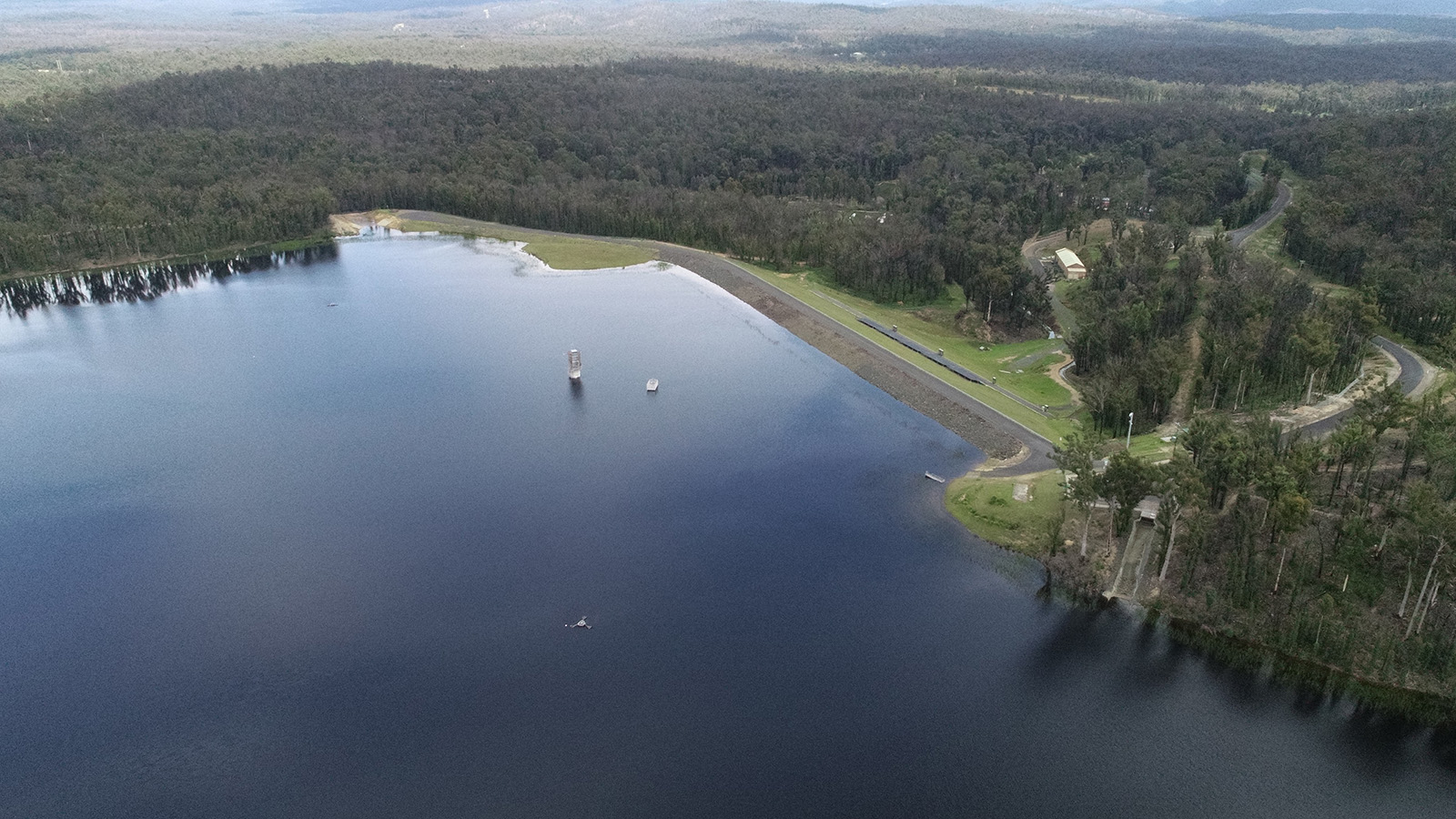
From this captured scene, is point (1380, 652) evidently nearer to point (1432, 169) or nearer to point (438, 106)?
point (1432, 169)

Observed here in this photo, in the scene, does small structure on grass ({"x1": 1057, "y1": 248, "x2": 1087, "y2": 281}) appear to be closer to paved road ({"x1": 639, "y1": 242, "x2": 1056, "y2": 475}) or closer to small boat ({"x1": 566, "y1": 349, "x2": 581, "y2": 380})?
paved road ({"x1": 639, "y1": 242, "x2": 1056, "y2": 475})

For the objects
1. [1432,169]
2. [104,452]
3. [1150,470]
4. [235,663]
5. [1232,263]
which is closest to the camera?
[235,663]

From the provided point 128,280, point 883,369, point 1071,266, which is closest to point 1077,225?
point 1071,266

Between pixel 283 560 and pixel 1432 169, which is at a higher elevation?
pixel 1432 169

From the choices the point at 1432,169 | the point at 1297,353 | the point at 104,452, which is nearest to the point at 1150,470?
the point at 1297,353

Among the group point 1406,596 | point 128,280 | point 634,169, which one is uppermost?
point 1406,596

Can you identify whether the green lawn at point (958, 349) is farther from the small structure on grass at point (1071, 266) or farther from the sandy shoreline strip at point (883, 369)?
the small structure on grass at point (1071, 266)

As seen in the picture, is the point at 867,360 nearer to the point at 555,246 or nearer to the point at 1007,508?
the point at 1007,508
